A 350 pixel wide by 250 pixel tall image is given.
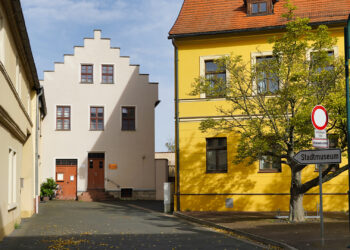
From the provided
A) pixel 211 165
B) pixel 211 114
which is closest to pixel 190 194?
pixel 211 165

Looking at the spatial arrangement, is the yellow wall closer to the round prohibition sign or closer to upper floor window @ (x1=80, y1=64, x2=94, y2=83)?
the round prohibition sign

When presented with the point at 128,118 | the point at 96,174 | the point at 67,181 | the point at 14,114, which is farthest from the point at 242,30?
the point at 67,181

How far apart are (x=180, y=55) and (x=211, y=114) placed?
3.00 meters

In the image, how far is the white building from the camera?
33.9 m

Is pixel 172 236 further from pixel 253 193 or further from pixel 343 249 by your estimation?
pixel 253 193

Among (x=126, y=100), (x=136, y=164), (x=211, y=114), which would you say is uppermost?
(x=126, y=100)

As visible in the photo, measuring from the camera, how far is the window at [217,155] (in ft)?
70.7

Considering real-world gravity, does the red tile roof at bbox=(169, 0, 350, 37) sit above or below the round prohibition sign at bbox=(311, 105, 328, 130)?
above

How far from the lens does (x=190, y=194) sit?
2166 centimetres

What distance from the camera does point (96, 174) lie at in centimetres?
3394

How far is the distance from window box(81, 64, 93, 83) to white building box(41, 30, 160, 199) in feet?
0.23

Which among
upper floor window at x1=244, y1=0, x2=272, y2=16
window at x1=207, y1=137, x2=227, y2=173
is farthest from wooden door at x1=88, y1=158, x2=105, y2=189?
upper floor window at x1=244, y1=0, x2=272, y2=16

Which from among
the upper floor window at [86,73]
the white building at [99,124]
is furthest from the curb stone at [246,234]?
the upper floor window at [86,73]

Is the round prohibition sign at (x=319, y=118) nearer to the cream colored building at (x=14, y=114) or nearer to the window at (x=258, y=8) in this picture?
the cream colored building at (x=14, y=114)
